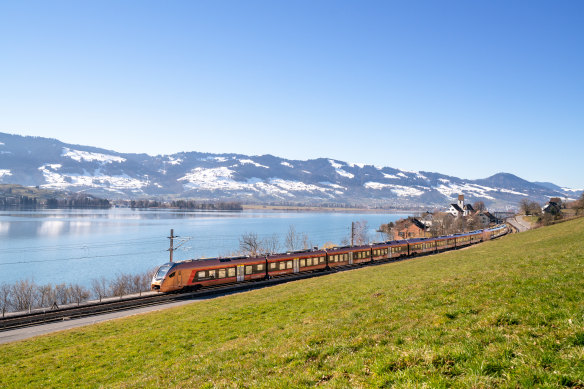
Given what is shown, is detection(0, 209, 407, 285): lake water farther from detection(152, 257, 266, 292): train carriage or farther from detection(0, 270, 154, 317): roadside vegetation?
detection(152, 257, 266, 292): train carriage

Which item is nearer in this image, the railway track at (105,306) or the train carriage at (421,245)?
the railway track at (105,306)

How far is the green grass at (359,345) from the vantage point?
745 centimetres

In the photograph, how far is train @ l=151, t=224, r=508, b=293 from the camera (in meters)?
38.7

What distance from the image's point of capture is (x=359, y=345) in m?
10.5

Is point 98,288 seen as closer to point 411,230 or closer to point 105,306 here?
point 105,306

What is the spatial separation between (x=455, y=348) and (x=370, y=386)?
93.2 inches

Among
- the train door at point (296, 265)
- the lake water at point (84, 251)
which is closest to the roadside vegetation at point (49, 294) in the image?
the lake water at point (84, 251)

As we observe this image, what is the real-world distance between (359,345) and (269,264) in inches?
1439

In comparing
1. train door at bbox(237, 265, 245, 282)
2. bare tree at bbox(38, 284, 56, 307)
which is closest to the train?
train door at bbox(237, 265, 245, 282)

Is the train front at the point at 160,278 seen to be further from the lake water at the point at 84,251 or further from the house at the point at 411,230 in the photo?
the house at the point at 411,230

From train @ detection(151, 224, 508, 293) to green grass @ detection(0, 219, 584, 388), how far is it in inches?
Answer: 641

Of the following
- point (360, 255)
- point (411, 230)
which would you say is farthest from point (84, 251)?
point (411, 230)

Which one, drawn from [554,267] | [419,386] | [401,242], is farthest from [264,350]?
[401,242]

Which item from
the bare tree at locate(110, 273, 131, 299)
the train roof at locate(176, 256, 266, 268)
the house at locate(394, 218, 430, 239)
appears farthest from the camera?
the house at locate(394, 218, 430, 239)
